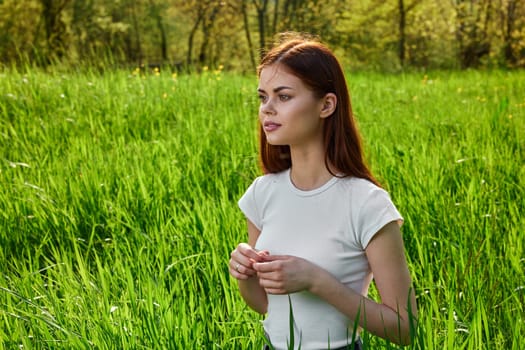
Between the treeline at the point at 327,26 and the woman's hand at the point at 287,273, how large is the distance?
18.8m

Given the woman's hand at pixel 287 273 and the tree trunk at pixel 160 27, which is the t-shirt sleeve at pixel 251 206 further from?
the tree trunk at pixel 160 27

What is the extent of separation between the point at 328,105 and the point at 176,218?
1424 millimetres

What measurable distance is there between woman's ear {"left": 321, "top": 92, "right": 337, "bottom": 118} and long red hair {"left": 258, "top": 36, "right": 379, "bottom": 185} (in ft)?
0.05

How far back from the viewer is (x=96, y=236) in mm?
3211

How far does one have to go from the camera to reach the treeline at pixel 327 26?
22125 mm

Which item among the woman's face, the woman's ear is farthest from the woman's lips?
the woman's ear

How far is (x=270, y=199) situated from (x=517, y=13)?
22.4 metres

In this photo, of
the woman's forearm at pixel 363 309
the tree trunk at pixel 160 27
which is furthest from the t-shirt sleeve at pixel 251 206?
the tree trunk at pixel 160 27

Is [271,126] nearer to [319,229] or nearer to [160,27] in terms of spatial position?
[319,229]

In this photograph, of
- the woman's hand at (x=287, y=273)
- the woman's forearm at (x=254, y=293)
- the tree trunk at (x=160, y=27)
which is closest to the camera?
the woman's hand at (x=287, y=273)

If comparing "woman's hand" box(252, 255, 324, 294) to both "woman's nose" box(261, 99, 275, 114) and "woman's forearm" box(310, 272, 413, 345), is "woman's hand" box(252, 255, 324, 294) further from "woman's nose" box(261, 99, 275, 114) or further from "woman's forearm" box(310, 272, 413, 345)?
"woman's nose" box(261, 99, 275, 114)

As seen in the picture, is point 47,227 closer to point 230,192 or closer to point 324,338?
point 230,192

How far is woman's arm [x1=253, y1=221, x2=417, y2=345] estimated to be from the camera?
1.49 m

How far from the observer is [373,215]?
60.0 inches
